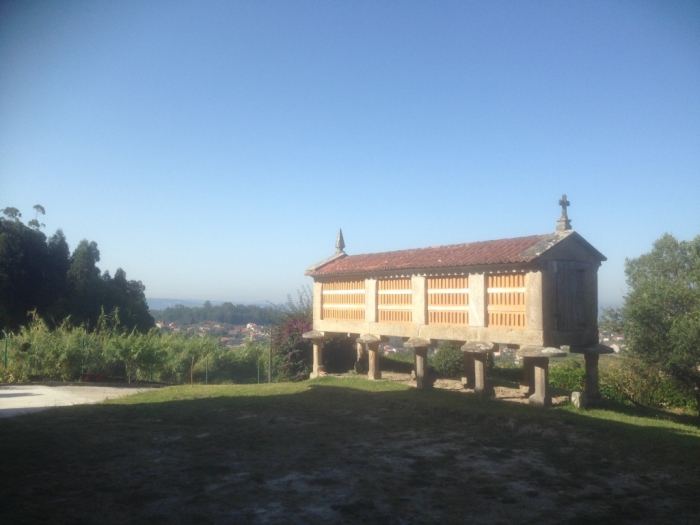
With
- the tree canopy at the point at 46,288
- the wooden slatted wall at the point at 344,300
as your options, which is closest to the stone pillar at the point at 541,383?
the wooden slatted wall at the point at 344,300

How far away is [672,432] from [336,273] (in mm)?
10756

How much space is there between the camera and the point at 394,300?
666 inches

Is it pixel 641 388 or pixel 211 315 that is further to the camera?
pixel 211 315

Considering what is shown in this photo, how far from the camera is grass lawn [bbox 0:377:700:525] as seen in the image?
6.78 metres

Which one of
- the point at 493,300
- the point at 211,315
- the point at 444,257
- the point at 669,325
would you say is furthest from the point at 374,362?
the point at 211,315

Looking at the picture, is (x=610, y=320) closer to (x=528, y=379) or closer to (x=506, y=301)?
(x=528, y=379)

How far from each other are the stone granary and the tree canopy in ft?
72.9

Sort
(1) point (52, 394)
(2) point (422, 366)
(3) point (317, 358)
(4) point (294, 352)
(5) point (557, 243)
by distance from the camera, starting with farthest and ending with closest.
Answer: (4) point (294, 352) → (3) point (317, 358) → (1) point (52, 394) → (2) point (422, 366) → (5) point (557, 243)

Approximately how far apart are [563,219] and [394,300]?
5.39 meters

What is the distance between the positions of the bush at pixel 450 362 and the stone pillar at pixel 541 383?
7.83 meters

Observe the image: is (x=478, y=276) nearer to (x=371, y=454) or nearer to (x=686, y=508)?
(x=371, y=454)

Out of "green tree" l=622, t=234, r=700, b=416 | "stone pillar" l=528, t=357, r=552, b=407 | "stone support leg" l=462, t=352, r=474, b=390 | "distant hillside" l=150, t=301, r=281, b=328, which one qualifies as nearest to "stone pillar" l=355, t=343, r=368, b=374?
"stone support leg" l=462, t=352, r=474, b=390

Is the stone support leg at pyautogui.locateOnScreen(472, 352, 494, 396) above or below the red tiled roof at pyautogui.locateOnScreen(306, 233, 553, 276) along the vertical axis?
below

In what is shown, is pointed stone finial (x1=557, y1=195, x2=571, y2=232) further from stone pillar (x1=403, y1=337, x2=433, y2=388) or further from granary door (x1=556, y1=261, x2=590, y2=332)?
stone pillar (x1=403, y1=337, x2=433, y2=388)
